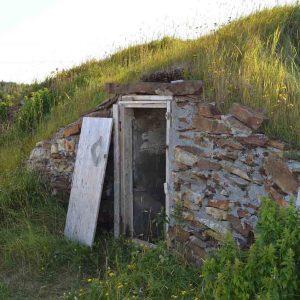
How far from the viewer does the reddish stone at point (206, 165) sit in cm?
497

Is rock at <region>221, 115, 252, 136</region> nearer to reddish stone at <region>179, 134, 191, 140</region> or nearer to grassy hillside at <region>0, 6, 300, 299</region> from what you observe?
grassy hillside at <region>0, 6, 300, 299</region>

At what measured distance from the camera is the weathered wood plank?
17.2ft

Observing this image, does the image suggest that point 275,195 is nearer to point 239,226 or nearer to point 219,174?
point 239,226

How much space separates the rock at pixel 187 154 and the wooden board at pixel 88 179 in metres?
1.12

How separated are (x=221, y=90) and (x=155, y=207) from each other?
7.03ft

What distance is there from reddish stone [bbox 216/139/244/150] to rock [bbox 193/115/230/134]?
0.30ft

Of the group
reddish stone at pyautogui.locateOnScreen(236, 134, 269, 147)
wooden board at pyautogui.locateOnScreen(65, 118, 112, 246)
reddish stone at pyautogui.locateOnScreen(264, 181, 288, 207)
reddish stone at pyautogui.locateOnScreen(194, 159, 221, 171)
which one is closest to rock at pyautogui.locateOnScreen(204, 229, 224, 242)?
reddish stone at pyautogui.locateOnScreen(194, 159, 221, 171)

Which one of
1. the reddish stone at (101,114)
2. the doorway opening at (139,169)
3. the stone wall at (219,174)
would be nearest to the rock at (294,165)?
the stone wall at (219,174)

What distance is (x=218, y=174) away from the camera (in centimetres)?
496

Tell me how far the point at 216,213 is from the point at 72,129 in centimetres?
284

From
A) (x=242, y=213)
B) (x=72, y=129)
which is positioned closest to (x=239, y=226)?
(x=242, y=213)

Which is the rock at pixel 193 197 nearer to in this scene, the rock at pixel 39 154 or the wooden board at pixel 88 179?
the wooden board at pixel 88 179

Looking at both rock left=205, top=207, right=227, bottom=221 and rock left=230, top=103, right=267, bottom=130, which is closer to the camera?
rock left=230, top=103, right=267, bottom=130

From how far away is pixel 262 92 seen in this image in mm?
5215
